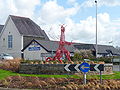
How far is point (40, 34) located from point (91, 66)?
127 feet

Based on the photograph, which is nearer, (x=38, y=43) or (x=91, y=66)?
(x=91, y=66)

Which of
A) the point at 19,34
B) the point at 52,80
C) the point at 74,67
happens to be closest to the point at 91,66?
the point at 74,67

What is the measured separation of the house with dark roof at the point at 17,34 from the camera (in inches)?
1908

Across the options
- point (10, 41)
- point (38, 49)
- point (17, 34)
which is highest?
point (17, 34)

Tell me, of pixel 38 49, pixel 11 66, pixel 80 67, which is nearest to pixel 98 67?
pixel 80 67

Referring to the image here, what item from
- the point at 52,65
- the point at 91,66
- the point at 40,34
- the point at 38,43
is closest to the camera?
the point at 91,66

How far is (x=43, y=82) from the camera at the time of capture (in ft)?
46.8

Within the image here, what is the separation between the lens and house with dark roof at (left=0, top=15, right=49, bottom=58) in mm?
48469

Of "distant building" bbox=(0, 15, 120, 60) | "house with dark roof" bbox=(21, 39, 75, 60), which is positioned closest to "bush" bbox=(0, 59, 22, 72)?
"house with dark roof" bbox=(21, 39, 75, 60)

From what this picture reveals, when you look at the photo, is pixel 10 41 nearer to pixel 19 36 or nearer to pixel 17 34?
pixel 17 34

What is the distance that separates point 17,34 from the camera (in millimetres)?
48688

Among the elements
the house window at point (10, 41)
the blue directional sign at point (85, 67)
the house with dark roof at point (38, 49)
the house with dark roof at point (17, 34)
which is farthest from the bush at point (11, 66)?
the house window at point (10, 41)

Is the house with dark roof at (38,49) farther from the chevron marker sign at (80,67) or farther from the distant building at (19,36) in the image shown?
the chevron marker sign at (80,67)

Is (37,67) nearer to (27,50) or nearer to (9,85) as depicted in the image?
(9,85)
